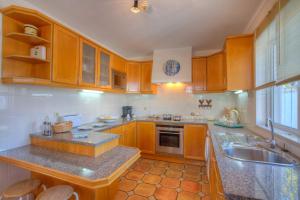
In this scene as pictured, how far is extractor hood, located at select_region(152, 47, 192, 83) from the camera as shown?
3.07m

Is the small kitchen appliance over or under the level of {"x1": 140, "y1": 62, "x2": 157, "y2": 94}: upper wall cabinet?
under

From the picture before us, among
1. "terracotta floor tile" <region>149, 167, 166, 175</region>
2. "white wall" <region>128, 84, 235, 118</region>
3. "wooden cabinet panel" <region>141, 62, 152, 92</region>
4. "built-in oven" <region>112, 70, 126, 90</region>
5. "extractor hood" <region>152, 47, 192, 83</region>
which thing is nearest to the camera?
"terracotta floor tile" <region>149, 167, 166, 175</region>

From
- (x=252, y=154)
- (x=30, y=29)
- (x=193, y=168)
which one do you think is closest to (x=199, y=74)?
(x=193, y=168)

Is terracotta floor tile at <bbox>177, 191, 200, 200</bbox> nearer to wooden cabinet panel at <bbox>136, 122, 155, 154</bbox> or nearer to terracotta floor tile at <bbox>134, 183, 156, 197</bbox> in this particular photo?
terracotta floor tile at <bbox>134, 183, 156, 197</bbox>

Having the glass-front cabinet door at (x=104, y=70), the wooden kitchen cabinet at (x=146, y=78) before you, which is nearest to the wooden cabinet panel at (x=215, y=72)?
the wooden kitchen cabinet at (x=146, y=78)

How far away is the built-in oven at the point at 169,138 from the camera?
2945mm

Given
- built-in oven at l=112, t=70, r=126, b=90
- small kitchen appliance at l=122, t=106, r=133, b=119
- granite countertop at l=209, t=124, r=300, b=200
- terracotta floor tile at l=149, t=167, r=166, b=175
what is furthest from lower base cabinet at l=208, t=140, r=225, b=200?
small kitchen appliance at l=122, t=106, r=133, b=119

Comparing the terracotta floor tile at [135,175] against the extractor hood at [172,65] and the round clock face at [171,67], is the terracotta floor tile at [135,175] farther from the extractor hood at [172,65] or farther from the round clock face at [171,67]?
the round clock face at [171,67]

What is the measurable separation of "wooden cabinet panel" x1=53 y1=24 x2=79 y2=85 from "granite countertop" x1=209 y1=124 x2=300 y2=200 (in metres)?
2.00

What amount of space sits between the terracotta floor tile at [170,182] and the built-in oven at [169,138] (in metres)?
0.74

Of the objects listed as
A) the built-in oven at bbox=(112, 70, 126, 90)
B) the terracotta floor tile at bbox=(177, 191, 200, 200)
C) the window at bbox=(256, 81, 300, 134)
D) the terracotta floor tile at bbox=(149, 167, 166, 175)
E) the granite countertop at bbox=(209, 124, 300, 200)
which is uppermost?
the built-in oven at bbox=(112, 70, 126, 90)

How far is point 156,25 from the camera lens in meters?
2.18

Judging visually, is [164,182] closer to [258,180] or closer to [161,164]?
[161,164]

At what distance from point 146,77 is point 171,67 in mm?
689
